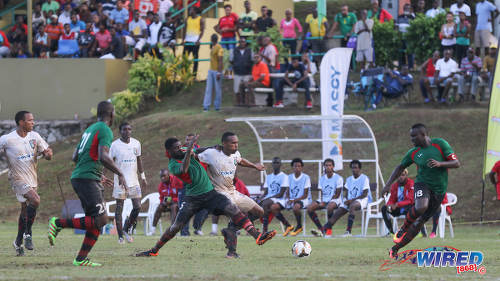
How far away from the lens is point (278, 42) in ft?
97.3

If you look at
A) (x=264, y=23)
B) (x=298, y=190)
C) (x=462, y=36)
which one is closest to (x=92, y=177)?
(x=298, y=190)

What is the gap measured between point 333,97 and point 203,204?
9.98 meters

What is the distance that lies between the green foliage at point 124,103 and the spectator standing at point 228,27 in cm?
339

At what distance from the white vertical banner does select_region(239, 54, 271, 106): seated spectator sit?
5.14 metres

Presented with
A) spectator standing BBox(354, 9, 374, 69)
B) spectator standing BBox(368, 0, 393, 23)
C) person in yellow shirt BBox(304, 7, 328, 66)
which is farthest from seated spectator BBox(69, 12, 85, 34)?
spectator standing BBox(368, 0, 393, 23)

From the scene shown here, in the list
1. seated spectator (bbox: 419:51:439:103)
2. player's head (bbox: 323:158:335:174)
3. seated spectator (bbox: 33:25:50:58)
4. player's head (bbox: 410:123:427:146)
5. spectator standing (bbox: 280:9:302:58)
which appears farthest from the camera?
seated spectator (bbox: 33:25:50:58)

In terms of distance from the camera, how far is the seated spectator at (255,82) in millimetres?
27469

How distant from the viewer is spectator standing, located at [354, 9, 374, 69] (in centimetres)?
2856

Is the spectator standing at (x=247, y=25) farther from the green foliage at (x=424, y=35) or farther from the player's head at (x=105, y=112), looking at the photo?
the player's head at (x=105, y=112)

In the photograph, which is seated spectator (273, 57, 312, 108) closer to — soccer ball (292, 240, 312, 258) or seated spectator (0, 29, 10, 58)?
seated spectator (0, 29, 10, 58)

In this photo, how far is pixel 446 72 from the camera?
26.6 m

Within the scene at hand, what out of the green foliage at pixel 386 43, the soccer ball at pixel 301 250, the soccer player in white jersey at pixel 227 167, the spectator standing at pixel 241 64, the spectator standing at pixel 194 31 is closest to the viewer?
the soccer ball at pixel 301 250

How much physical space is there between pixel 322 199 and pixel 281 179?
103cm

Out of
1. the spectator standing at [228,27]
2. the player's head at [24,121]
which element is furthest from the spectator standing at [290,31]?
the player's head at [24,121]
